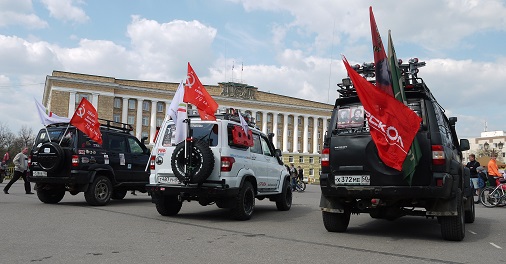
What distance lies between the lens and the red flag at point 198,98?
9927mm

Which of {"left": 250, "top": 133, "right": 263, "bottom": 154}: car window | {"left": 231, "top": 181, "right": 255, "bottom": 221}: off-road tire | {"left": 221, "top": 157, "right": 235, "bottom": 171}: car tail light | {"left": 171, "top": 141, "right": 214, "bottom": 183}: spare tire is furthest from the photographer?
{"left": 250, "top": 133, "right": 263, "bottom": 154}: car window

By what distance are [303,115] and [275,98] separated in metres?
8.85

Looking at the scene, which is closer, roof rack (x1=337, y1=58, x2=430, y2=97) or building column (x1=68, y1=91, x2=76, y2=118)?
roof rack (x1=337, y1=58, x2=430, y2=97)

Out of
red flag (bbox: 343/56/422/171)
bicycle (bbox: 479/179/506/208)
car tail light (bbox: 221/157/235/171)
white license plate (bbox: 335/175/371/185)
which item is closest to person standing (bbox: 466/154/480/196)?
bicycle (bbox: 479/179/506/208)

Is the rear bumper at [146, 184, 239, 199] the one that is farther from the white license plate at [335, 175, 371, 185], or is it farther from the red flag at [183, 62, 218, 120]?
the white license plate at [335, 175, 371, 185]

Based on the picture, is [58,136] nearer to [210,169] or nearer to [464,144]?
[210,169]

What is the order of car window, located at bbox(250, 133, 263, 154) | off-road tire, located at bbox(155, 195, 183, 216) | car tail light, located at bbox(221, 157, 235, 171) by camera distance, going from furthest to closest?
car window, located at bbox(250, 133, 263, 154) → off-road tire, located at bbox(155, 195, 183, 216) → car tail light, located at bbox(221, 157, 235, 171)

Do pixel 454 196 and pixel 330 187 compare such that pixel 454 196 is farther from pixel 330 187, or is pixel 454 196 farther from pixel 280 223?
pixel 280 223

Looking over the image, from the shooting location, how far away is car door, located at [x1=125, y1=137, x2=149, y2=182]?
13.1 m

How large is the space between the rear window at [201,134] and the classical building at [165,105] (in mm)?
79865

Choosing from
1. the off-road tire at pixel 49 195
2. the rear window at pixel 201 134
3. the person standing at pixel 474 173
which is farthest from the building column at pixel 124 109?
the rear window at pixel 201 134

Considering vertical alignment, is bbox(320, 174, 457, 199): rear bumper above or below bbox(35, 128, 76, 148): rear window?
below

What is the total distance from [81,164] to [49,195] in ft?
6.12

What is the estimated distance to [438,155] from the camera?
22.4 feet
